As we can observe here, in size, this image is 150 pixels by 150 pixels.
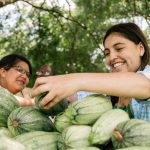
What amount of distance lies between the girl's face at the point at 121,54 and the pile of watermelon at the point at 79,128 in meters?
1.03

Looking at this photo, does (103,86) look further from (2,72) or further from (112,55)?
(2,72)

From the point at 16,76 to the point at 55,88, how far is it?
356 cm

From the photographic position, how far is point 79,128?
2.24 m

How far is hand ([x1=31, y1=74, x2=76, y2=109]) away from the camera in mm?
2400

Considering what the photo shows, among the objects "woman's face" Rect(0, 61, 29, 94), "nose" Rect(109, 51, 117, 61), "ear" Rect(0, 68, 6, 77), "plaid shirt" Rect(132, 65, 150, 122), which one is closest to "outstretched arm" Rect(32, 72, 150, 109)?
"plaid shirt" Rect(132, 65, 150, 122)

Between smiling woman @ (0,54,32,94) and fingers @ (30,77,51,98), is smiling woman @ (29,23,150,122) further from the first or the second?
smiling woman @ (0,54,32,94)

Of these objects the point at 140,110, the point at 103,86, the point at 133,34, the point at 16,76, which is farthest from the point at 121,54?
the point at 16,76

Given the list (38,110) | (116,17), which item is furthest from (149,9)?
(38,110)

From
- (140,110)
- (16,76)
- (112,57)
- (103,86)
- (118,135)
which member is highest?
(16,76)

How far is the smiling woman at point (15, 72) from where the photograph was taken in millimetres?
5887

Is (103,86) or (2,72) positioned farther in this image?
(2,72)

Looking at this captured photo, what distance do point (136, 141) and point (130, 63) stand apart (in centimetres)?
156

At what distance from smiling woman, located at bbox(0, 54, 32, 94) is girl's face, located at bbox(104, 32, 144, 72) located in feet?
8.03

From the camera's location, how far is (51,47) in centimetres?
1381
